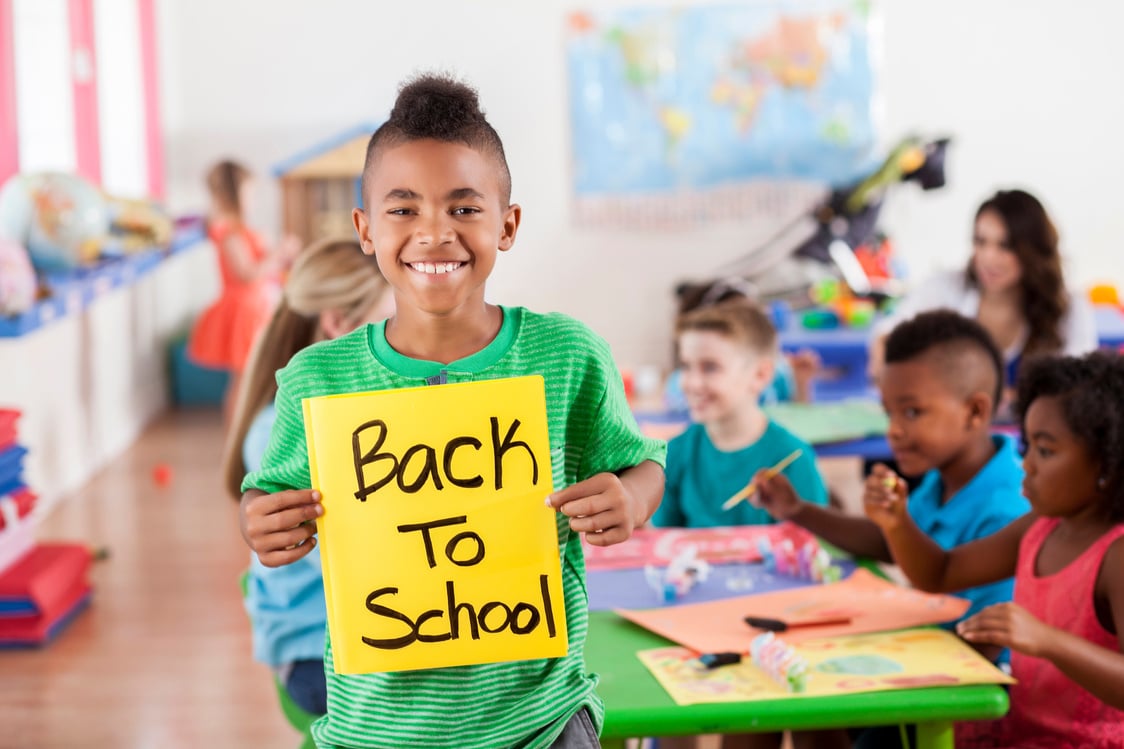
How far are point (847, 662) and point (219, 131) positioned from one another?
6.24m

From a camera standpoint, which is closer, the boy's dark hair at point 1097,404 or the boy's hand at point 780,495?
the boy's dark hair at point 1097,404

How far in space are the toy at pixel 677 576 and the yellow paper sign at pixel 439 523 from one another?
29.0 inches

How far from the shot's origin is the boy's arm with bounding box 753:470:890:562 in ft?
7.02

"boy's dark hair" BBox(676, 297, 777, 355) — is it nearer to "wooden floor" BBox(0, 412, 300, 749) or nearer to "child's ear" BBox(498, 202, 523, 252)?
"wooden floor" BBox(0, 412, 300, 749)

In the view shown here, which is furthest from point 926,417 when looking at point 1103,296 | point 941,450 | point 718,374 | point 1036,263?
point 1103,296

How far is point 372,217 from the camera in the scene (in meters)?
1.25

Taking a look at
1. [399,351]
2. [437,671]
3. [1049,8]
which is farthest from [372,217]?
[1049,8]

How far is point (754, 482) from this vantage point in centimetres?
225

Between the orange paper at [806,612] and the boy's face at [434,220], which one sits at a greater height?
the boy's face at [434,220]

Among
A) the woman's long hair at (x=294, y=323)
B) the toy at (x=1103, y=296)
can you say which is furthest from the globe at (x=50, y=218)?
the toy at (x=1103, y=296)

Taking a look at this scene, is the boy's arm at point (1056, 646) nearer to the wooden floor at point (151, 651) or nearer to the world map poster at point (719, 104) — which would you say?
the wooden floor at point (151, 651)

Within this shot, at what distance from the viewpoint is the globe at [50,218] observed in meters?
3.73

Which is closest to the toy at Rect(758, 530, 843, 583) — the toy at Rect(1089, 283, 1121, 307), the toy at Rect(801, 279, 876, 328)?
the toy at Rect(801, 279, 876, 328)

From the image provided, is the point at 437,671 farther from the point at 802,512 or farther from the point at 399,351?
the point at 802,512
